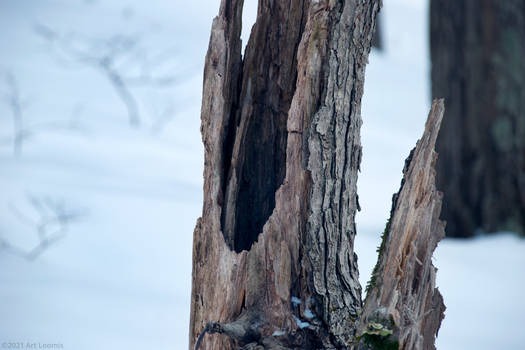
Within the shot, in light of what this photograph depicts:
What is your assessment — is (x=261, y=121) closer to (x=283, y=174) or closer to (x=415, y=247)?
(x=283, y=174)

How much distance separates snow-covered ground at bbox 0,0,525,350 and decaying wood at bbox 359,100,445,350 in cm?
148

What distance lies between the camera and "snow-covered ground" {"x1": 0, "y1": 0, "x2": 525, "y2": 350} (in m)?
2.89

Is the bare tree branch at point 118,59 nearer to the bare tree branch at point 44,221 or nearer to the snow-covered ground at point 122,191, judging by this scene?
the snow-covered ground at point 122,191

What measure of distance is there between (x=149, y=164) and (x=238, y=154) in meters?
3.74

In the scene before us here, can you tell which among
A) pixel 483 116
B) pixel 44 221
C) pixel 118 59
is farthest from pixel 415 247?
pixel 118 59

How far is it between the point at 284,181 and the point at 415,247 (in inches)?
15.1

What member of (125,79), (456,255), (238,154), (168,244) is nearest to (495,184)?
(456,255)

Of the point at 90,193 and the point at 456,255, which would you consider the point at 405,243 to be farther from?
the point at 90,193

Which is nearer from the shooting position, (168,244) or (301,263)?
(301,263)

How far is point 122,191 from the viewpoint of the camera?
4.38m

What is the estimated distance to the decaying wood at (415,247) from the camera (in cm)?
142

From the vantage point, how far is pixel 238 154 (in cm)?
165

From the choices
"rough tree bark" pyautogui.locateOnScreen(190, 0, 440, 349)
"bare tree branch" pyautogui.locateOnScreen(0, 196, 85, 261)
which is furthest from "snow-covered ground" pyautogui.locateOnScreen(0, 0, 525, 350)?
"rough tree bark" pyautogui.locateOnScreen(190, 0, 440, 349)

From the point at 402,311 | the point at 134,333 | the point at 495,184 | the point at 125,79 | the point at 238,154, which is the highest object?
the point at 125,79
